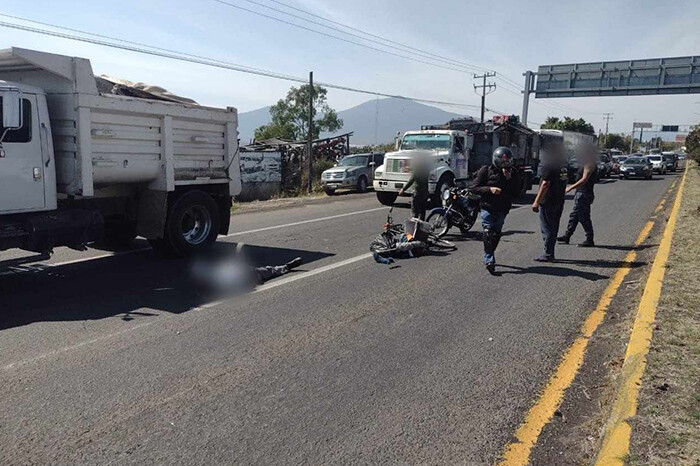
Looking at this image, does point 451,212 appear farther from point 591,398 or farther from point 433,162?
point 591,398

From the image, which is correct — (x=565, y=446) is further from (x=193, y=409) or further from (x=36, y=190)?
(x=36, y=190)

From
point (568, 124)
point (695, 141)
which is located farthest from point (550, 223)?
point (568, 124)

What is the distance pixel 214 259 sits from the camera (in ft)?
28.1

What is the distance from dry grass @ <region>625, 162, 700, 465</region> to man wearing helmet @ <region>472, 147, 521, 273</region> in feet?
7.23

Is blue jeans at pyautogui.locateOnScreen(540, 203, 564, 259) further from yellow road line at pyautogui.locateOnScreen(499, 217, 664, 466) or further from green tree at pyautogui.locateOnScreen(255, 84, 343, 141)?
green tree at pyautogui.locateOnScreen(255, 84, 343, 141)

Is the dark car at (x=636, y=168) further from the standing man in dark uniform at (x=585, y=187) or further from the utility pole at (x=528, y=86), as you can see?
the standing man in dark uniform at (x=585, y=187)

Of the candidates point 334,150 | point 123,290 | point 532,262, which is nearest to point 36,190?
point 123,290

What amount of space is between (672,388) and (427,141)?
47.1 feet

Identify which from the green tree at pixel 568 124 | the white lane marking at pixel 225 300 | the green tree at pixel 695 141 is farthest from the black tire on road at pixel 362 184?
the green tree at pixel 568 124

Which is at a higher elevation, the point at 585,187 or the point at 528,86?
the point at 528,86

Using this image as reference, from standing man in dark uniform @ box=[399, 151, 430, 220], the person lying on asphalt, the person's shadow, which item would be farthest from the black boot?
the person lying on asphalt

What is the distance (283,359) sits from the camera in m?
4.57

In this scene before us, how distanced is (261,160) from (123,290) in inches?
703

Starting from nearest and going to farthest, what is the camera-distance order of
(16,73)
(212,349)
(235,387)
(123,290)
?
(235,387) → (212,349) → (123,290) → (16,73)
